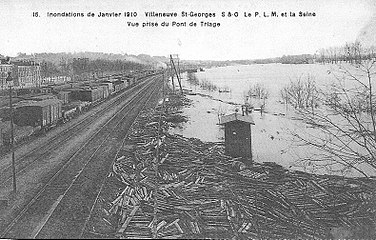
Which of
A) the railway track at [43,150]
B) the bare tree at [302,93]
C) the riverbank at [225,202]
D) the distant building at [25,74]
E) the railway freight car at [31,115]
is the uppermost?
the distant building at [25,74]

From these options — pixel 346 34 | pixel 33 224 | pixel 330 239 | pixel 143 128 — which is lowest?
pixel 330 239

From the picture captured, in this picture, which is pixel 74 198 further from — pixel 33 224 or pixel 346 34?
pixel 346 34

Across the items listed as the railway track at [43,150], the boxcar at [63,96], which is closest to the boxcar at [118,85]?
the boxcar at [63,96]

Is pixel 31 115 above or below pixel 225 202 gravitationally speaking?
above

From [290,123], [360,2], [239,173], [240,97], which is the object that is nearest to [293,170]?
[239,173]

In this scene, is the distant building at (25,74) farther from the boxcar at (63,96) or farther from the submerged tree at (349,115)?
the submerged tree at (349,115)

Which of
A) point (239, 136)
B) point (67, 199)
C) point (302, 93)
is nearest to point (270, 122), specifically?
point (302, 93)

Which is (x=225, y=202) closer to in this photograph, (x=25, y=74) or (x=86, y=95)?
(x=86, y=95)
